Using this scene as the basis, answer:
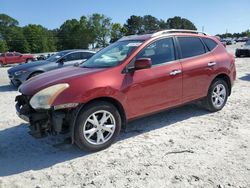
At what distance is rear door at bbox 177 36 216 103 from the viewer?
560 centimetres

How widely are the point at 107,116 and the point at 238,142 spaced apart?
2.10 meters

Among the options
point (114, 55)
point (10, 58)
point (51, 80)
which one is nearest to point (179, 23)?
point (10, 58)

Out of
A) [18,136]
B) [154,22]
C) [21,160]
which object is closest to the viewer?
[21,160]

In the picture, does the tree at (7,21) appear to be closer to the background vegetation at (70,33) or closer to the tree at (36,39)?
the background vegetation at (70,33)

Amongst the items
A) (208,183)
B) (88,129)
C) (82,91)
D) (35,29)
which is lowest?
(208,183)

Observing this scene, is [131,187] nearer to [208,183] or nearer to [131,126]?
[208,183]

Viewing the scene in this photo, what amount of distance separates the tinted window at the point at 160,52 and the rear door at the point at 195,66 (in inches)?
10.1

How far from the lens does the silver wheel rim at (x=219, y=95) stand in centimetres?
625

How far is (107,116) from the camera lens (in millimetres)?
4609

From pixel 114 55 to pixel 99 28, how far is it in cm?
10015

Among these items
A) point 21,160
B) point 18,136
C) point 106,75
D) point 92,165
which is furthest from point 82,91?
point 18,136

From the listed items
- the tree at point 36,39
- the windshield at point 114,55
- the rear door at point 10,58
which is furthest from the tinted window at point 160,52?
the tree at point 36,39

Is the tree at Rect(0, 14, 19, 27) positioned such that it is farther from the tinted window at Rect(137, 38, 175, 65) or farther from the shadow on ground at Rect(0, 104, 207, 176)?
the tinted window at Rect(137, 38, 175, 65)

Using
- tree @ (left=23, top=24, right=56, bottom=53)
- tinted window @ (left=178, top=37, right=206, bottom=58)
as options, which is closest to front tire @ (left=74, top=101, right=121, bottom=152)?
tinted window @ (left=178, top=37, right=206, bottom=58)
